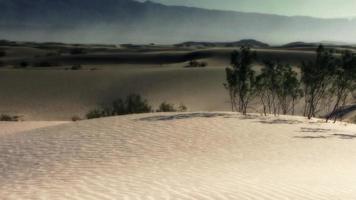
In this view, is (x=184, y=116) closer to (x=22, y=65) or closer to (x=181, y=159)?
(x=181, y=159)

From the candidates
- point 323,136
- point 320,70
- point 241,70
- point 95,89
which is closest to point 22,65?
point 95,89

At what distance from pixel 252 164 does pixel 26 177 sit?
458 centimetres

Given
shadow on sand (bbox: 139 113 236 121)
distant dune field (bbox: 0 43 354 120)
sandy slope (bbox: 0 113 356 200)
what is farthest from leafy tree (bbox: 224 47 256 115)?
distant dune field (bbox: 0 43 354 120)

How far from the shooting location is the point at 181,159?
11922mm

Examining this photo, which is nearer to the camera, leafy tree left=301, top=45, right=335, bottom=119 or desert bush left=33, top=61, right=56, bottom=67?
leafy tree left=301, top=45, right=335, bottom=119

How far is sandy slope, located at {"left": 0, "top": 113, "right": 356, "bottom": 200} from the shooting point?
879 cm

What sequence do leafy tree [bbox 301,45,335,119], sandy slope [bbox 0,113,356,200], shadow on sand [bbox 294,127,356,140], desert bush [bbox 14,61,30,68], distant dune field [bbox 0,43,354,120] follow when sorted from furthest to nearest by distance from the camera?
desert bush [bbox 14,61,30,68]
distant dune field [bbox 0,43,354,120]
leafy tree [bbox 301,45,335,119]
shadow on sand [bbox 294,127,356,140]
sandy slope [bbox 0,113,356,200]

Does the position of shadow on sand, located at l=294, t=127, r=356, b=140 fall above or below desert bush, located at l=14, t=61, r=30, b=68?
above

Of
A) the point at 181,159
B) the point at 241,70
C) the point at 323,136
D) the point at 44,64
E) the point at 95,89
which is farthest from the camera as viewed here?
the point at 44,64

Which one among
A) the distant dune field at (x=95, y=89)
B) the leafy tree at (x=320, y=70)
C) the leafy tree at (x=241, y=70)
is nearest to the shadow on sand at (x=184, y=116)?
the leafy tree at (x=241, y=70)

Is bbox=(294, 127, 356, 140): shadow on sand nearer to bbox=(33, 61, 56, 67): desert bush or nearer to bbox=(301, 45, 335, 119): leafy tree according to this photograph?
bbox=(301, 45, 335, 119): leafy tree

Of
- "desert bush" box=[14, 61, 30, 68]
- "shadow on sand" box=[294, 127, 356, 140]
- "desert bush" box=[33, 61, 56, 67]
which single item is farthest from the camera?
"desert bush" box=[33, 61, 56, 67]

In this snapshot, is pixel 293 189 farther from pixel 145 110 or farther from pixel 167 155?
pixel 145 110

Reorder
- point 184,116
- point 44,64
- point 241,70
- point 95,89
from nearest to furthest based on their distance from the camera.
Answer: point 184,116 < point 241,70 < point 95,89 < point 44,64
